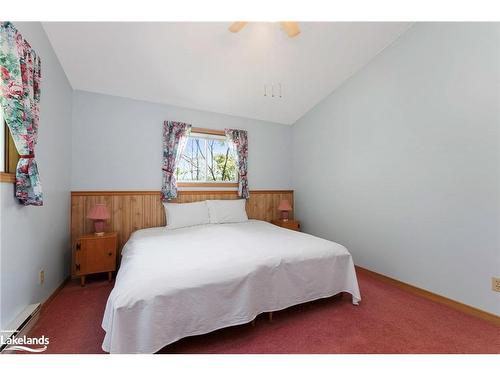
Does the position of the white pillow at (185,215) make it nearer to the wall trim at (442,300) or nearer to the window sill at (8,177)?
the window sill at (8,177)

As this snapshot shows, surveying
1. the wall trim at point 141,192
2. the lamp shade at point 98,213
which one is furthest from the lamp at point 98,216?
the wall trim at point 141,192

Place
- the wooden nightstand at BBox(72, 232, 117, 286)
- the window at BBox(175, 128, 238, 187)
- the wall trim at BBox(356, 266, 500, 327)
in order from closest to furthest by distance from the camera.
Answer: the wall trim at BBox(356, 266, 500, 327)
the wooden nightstand at BBox(72, 232, 117, 286)
the window at BBox(175, 128, 238, 187)

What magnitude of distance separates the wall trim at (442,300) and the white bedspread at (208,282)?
811mm

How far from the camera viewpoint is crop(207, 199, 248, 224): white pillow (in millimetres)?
3070

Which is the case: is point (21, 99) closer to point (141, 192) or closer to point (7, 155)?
point (7, 155)

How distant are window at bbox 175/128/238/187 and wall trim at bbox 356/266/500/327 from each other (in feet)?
7.86

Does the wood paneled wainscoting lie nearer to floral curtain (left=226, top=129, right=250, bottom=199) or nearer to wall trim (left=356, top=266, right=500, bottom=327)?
floral curtain (left=226, top=129, right=250, bottom=199)

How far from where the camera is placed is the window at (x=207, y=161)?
3242 millimetres

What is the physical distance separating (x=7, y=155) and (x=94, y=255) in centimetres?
129

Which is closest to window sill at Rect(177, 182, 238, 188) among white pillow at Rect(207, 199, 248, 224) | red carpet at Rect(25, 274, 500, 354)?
white pillow at Rect(207, 199, 248, 224)

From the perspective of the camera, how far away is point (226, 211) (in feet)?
10.3

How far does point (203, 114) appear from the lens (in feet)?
10.7

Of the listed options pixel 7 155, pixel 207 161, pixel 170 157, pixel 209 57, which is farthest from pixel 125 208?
pixel 209 57
